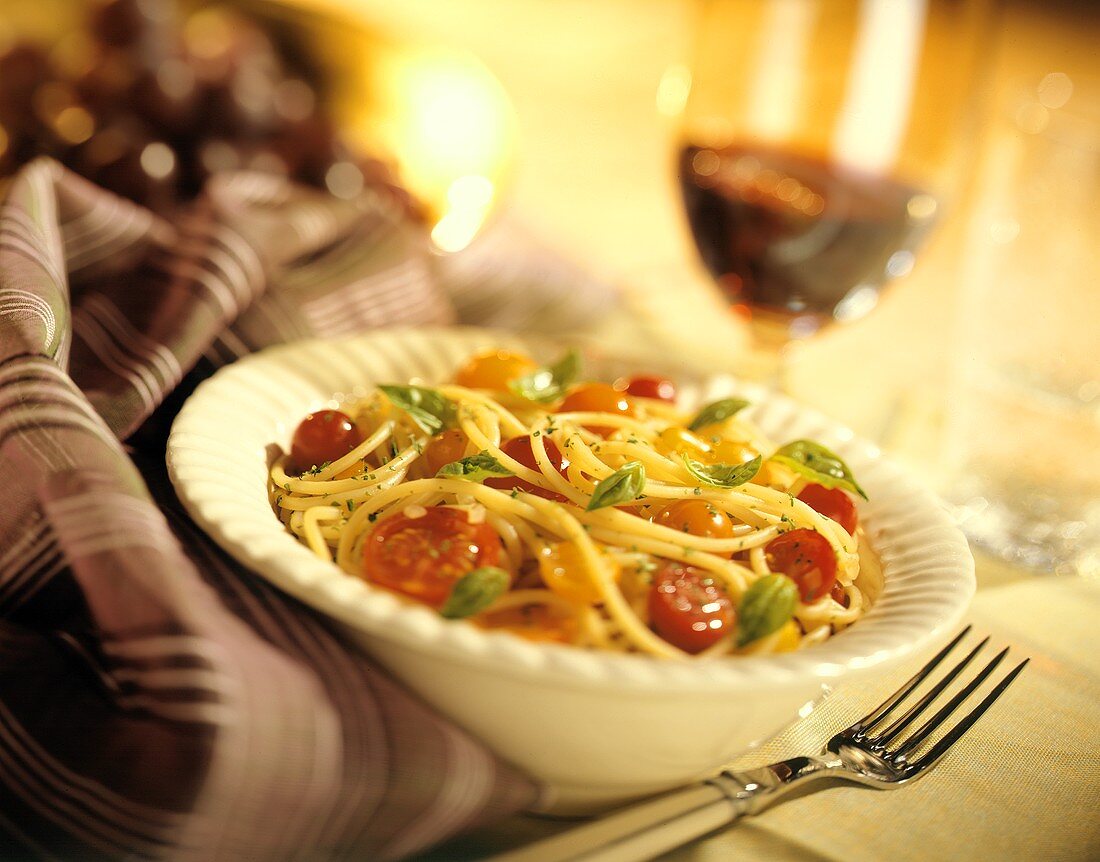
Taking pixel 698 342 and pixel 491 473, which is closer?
pixel 491 473

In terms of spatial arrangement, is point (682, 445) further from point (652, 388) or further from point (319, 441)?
point (319, 441)

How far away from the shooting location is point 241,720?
0.95m

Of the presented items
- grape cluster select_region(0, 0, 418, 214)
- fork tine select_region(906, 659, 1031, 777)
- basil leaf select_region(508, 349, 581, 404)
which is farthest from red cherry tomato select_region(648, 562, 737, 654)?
grape cluster select_region(0, 0, 418, 214)

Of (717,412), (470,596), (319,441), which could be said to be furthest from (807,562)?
(319,441)

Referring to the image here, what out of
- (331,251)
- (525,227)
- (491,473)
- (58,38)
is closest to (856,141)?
(525,227)

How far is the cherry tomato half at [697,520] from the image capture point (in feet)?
4.69

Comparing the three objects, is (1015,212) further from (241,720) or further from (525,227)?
(241,720)

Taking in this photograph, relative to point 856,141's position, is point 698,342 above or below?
below

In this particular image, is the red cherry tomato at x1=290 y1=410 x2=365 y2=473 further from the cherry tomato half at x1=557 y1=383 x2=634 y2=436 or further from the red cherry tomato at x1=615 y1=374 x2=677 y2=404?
the red cherry tomato at x1=615 y1=374 x2=677 y2=404

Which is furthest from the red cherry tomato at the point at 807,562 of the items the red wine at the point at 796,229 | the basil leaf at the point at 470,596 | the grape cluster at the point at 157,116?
the grape cluster at the point at 157,116

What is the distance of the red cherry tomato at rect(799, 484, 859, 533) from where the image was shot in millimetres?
1552

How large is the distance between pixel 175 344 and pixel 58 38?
211 centimetres

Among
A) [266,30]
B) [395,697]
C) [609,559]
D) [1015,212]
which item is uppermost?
[1015,212]

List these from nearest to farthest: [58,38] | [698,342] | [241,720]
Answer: [241,720], [698,342], [58,38]
